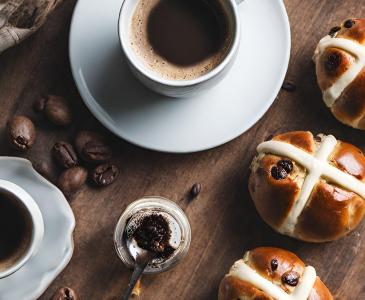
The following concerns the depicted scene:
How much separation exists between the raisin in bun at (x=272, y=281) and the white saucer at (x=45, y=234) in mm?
435

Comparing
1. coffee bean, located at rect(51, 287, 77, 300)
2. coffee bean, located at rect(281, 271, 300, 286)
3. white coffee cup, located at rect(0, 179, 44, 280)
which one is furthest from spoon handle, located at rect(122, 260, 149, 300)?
coffee bean, located at rect(281, 271, 300, 286)

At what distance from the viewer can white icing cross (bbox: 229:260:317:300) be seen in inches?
69.8

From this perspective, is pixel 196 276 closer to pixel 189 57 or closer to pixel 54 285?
pixel 54 285

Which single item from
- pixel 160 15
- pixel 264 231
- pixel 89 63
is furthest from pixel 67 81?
pixel 264 231

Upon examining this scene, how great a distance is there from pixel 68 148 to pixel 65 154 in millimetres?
20

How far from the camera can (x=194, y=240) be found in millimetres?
1911

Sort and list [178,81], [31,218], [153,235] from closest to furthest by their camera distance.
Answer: [178,81]
[31,218]
[153,235]

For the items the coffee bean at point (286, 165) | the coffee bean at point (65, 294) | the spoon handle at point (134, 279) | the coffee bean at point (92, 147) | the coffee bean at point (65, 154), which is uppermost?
the coffee bean at point (286, 165)

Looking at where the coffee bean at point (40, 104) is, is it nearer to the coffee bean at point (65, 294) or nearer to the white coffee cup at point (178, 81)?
the white coffee cup at point (178, 81)

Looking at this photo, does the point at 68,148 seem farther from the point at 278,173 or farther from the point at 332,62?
the point at 332,62

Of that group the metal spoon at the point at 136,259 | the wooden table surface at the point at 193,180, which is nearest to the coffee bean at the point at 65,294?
the wooden table surface at the point at 193,180

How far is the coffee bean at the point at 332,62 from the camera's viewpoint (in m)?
1.80

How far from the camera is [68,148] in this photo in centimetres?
188

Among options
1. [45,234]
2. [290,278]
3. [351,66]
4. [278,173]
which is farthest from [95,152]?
[351,66]
